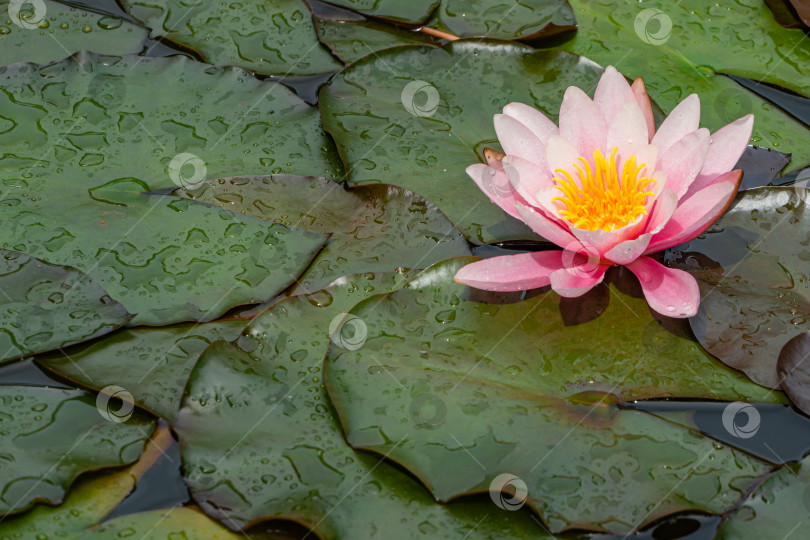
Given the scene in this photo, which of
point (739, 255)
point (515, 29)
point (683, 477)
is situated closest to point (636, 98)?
point (739, 255)

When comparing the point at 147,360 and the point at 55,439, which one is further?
the point at 147,360

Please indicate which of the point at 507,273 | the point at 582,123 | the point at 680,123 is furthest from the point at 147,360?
the point at 680,123

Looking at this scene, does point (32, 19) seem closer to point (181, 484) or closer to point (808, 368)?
point (181, 484)

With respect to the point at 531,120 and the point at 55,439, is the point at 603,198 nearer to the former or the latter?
the point at 531,120

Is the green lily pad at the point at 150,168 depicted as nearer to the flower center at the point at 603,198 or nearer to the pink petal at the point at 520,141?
the pink petal at the point at 520,141

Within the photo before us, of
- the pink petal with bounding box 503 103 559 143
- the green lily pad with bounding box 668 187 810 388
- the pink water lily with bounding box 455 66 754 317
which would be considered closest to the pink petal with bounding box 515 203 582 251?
the pink water lily with bounding box 455 66 754 317

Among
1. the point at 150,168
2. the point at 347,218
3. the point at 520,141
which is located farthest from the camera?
the point at 150,168

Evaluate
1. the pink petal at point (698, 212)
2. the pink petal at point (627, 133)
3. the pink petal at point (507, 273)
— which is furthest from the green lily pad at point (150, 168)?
the pink petal at point (698, 212)

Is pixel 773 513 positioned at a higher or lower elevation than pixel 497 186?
lower
